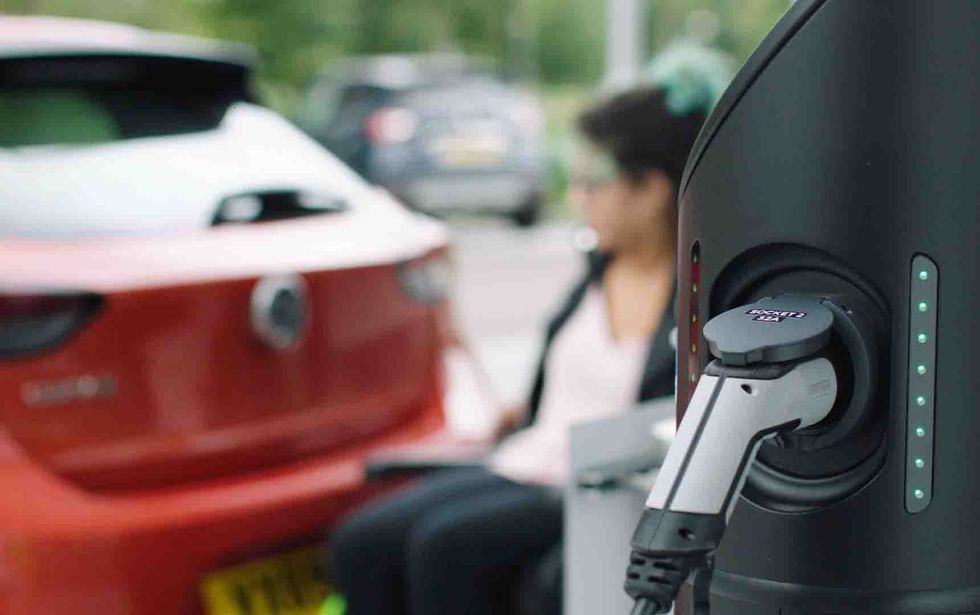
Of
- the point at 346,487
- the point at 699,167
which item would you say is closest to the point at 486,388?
the point at 346,487

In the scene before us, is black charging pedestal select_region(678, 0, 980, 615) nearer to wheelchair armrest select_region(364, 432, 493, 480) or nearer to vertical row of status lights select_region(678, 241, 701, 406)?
vertical row of status lights select_region(678, 241, 701, 406)

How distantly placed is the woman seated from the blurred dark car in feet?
36.4

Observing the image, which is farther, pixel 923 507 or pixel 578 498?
pixel 578 498

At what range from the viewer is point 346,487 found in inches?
96.7

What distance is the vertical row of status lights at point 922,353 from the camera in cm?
83

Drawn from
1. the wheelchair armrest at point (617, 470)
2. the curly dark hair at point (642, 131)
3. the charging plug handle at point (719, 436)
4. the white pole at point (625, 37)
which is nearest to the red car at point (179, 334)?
the curly dark hair at point (642, 131)

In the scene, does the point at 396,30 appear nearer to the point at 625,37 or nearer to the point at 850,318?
the point at 625,37

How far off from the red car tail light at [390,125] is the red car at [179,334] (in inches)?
443

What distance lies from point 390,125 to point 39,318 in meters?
12.1

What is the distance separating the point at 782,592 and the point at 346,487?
64.1 inches

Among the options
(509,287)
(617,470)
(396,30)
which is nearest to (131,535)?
(617,470)

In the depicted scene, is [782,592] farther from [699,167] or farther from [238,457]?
[238,457]

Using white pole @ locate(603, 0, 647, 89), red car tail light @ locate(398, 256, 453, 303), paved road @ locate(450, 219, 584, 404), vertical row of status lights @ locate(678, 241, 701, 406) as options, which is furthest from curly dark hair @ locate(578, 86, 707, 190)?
white pole @ locate(603, 0, 647, 89)

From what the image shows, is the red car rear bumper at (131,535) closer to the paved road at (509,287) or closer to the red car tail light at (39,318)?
the red car tail light at (39,318)
